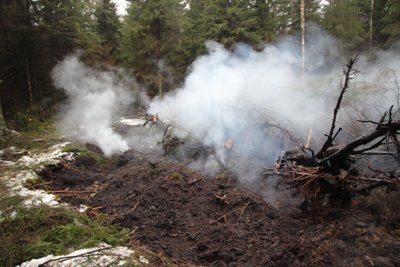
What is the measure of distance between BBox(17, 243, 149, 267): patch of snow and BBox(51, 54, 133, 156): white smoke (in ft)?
34.8

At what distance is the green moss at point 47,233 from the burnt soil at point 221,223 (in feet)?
1.57

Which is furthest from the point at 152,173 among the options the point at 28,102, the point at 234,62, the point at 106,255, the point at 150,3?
the point at 150,3

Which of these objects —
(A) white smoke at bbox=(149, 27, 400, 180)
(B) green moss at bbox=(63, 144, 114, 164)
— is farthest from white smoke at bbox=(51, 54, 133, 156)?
(B) green moss at bbox=(63, 144, 114, 164)

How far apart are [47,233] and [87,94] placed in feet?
44.2

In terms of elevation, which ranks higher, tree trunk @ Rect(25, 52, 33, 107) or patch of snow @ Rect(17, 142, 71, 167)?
tree trunk @ Rect(25, 52, 33, 107)

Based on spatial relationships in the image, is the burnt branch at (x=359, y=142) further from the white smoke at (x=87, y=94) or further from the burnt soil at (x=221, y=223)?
the white smoke at (x=87, y=94)

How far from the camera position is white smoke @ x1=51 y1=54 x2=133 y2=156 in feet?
53.1

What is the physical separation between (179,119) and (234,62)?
453 centimetres

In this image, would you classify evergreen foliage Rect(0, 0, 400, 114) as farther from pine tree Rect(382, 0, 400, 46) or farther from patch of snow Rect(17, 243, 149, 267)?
patch of snow Rect(17, 243, 149, 267)

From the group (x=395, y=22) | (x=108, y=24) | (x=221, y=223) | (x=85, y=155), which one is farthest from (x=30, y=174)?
A: (x=108, y=24)

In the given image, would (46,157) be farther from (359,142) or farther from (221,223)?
(359,142)

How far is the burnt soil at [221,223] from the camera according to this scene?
456 centimetres

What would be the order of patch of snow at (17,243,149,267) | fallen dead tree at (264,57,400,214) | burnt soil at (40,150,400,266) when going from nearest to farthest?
1. patch of snow at (17,243,149,267)
2. burnt soil at (40,150,400,266)
3. fallen dead tree at (264,57,400,214)

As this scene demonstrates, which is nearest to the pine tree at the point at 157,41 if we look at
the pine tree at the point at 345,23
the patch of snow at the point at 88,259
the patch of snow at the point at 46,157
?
the patch of snow at the point at 46,157
